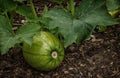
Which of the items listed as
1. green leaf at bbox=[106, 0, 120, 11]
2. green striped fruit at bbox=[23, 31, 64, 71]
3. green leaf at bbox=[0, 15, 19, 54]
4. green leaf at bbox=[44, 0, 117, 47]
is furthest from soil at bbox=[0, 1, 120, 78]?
green leaf at bbox=[106, 0, 120, 11]

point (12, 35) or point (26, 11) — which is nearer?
point (12, 35)

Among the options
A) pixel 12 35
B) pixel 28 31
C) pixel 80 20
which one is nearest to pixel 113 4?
pixel 80 20

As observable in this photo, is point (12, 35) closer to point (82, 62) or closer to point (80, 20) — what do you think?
point (80, 20)

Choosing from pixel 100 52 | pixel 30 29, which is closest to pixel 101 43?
pixel 100 52

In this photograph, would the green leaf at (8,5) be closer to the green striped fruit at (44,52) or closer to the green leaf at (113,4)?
the green striped fruit at (44,52)

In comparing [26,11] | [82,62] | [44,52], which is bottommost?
[82,62]

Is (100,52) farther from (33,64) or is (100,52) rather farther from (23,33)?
(23,33)
